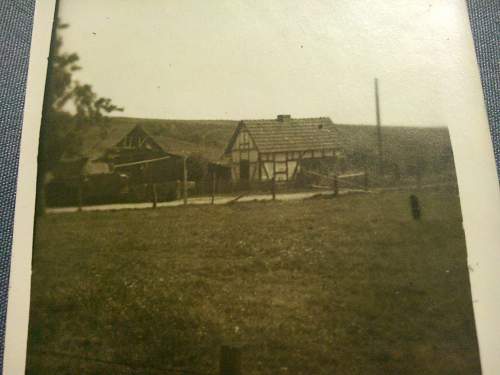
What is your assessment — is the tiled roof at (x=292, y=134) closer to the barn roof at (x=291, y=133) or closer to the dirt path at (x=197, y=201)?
the barn roof at (x=291, y=133)

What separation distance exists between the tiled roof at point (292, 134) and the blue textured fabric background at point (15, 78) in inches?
28.3

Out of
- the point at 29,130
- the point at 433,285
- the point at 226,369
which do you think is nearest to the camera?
the point at 226,369

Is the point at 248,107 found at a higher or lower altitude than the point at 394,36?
lower

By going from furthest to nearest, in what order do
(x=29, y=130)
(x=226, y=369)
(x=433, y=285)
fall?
(x=29, y=130) < (x=433, y=285) < (x=226, y=369)

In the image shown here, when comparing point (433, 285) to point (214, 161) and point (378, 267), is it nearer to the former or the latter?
point (378, 267)

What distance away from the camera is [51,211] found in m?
1.62

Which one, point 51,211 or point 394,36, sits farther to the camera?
Answer: point 394,36

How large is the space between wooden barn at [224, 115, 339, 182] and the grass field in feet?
0.52

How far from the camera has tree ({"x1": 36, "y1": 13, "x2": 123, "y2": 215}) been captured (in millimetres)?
1644

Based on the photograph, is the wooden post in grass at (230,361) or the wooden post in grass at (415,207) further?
the wooden post in grass at (415,207)

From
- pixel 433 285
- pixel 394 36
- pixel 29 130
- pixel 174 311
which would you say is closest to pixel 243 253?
pixel 174 311

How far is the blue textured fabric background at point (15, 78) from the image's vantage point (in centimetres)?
158

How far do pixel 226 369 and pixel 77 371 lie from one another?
596mm

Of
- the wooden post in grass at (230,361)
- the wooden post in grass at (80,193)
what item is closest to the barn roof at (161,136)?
the wooden post in grass at (80,193)
